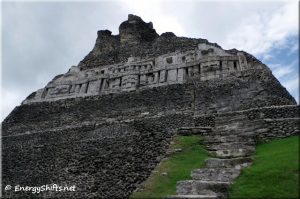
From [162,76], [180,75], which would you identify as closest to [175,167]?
[180,75]

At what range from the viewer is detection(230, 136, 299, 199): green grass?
8.35 meters

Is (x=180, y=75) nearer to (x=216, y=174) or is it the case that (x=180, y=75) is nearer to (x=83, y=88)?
(x=83, y=88)

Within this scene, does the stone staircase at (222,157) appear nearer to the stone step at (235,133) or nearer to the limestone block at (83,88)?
the stone step at (235,133)

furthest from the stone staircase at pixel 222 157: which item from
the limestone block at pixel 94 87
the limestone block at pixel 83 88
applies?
the limestone block at pixel 83 88

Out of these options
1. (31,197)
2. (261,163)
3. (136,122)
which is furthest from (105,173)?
(261,163)

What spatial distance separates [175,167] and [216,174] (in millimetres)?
1433

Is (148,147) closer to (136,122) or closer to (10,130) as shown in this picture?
(136,122)

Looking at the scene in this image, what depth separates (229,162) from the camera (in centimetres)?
1093

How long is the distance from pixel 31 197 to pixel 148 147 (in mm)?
4319

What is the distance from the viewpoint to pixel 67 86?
72.1 ft

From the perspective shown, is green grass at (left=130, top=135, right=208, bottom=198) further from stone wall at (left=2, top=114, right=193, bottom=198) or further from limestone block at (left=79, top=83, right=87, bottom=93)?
limestone block at (left=79, top=83, right=87, bottom=93)

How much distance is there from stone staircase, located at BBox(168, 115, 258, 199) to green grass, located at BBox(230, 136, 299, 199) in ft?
1.14

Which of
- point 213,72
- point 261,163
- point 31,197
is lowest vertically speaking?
point 31,197

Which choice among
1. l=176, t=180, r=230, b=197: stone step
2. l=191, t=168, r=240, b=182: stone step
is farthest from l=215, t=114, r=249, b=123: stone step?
l=176, t=180, r=230, b=197: stone step
